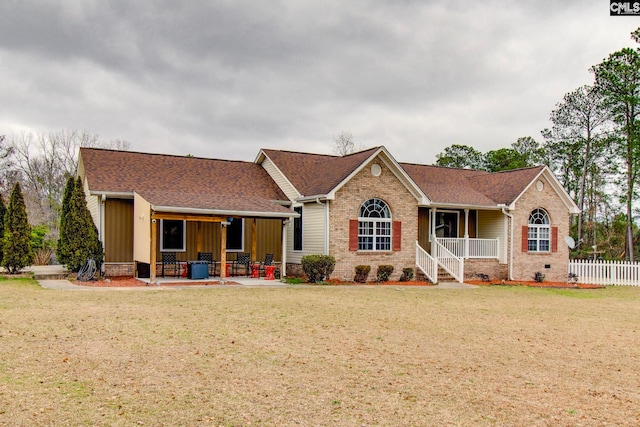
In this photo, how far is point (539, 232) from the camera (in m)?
25.5

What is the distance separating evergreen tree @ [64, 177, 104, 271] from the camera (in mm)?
18875

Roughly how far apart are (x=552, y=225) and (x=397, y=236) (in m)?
8.50

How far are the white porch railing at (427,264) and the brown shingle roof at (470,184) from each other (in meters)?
2.55

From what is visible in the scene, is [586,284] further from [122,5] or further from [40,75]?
[40,75]

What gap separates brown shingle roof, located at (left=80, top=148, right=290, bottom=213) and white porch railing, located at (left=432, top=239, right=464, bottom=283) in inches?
265

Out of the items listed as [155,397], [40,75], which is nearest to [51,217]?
[40,75]

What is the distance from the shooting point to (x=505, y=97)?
1102 inches

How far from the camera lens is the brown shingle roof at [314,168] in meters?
21.4

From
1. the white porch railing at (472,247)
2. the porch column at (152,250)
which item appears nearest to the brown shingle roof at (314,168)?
the white porch railing at (472,247)

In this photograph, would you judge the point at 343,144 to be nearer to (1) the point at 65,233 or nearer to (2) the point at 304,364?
(1) the point at 65,233

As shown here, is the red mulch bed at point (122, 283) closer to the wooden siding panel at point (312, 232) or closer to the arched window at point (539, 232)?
the wooden siding panel at point (312, 232)

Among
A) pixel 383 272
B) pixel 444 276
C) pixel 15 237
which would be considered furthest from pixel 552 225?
pixel 15 237

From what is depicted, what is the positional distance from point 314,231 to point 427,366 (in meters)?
13.7

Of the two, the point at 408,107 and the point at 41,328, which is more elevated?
the point at 408,107
